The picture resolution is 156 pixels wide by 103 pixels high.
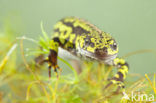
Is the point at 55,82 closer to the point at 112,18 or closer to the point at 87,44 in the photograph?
the point at 87,44

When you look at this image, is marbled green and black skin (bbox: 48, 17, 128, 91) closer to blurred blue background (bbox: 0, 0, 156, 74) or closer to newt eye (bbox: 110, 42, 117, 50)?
newt eye (bbox: 110, 42, 117, 50)

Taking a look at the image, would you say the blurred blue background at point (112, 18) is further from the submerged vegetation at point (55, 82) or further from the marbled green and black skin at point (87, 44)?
the submerged vegetation at point (55, 82)

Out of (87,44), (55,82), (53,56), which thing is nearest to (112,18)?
(53,56)

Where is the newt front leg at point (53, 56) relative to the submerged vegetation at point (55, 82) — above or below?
above

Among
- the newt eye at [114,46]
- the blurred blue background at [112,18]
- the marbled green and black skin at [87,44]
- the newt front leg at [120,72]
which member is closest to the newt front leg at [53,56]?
the marbled green and black skin at [87,44]

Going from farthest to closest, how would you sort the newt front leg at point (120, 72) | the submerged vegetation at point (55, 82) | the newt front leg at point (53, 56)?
1. the newt front leg at point (53, 56)
2. the newt front leg at point (120, 72)
3. the submerged vegetation at point (55, 82)

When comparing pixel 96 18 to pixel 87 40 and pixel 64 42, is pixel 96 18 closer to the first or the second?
pixel 64 42

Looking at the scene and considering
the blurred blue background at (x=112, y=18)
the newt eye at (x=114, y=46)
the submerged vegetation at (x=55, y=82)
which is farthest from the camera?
the blurred blue background at (x=112, y=18)

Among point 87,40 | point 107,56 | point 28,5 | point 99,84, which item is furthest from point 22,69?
point 28,5
